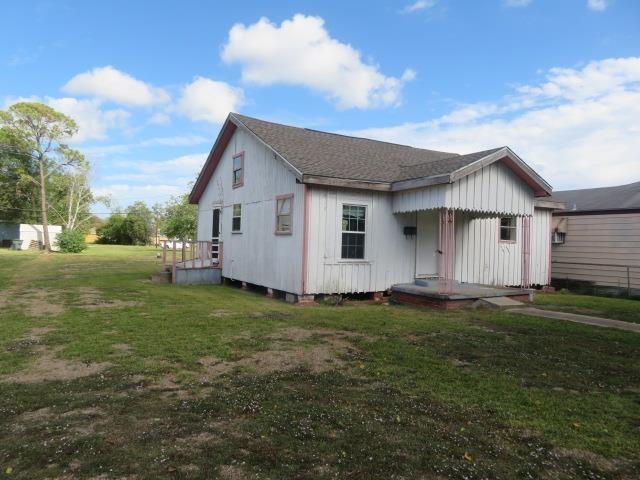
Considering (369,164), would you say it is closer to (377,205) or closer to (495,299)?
(377,205)

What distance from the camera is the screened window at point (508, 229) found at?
1435 centimetres

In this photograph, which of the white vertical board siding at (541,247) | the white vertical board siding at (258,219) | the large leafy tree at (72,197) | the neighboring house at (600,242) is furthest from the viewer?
the large leafy tree at (72,197)

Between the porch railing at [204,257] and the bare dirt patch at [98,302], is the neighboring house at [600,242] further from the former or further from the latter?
the bare dirt patch at [98,302]

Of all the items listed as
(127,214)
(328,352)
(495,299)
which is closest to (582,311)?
(495,299)

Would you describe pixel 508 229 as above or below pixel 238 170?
below

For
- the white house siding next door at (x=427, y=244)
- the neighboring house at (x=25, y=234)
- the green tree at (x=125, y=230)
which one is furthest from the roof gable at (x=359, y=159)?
the green tree at (x=125, y=230)

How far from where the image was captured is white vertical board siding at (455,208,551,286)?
43.9 feet

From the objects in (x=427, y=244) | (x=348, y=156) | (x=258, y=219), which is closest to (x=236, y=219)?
(x=258, y=219)

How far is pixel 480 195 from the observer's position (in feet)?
36.0

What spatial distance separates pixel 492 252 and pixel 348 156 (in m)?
5.49

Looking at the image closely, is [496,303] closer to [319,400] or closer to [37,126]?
[319,400]

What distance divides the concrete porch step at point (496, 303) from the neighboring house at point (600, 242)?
5883mm

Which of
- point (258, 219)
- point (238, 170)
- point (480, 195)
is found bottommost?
point (258, 219)

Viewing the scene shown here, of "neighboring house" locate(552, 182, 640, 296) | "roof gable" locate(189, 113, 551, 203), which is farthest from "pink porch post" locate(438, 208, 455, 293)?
"neighboring house" locate(552, 182, 640, 296)
